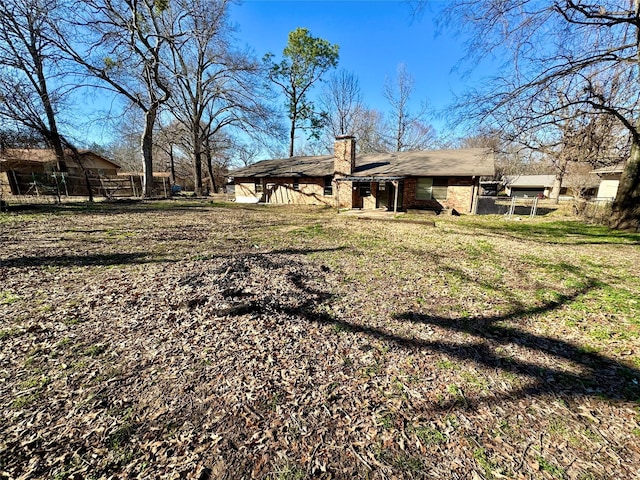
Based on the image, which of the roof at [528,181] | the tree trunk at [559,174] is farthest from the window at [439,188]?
the roof at [528,181]

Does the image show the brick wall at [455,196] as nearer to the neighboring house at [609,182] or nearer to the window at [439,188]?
the window at [439,188]

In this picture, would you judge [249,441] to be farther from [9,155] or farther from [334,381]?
[9,155]

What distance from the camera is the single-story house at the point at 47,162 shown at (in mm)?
13106

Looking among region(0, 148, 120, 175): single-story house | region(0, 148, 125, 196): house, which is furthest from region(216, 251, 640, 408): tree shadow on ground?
region(0, 148, 120, 175): single-story house

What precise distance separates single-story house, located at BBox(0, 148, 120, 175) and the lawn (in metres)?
11.9

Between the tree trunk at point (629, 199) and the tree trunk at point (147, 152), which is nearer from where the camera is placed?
the tree trunk at point (629, 199)

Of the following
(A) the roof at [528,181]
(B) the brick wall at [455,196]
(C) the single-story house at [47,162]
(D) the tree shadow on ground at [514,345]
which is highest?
(C) the single-story house at [47,162]

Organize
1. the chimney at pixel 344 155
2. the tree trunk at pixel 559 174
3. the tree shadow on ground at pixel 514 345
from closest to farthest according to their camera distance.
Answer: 1. the tree shadow on ground at pixel 514 345
2. the chimney at pixel 344 155
3. the tree trunk at pixel 559 174

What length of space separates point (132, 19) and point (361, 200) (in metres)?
16.5

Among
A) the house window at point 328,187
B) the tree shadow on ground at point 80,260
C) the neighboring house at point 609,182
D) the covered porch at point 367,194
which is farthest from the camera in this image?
the house window at point 328,187

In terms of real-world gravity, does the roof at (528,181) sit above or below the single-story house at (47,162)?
below

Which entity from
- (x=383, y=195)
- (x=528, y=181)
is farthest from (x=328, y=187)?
(x=528, y=181)

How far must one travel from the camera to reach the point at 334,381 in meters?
2.54

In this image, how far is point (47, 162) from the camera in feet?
61.9
